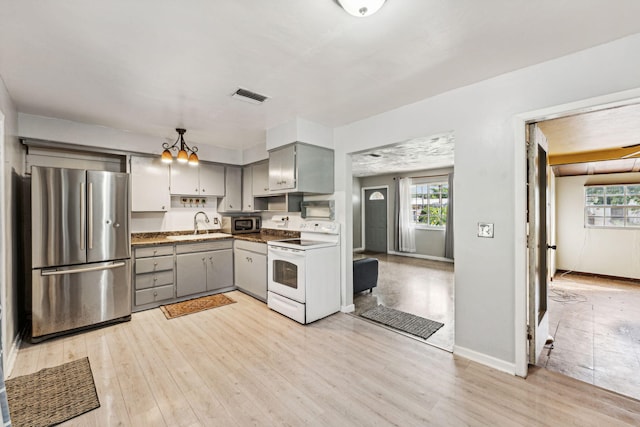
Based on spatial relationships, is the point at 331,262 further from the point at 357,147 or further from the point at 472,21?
the point at 472,21

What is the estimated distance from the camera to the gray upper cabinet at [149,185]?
402 cm

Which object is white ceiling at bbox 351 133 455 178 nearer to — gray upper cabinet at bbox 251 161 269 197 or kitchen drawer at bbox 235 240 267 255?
gray upper cabinet at bbox 251 161 269 197

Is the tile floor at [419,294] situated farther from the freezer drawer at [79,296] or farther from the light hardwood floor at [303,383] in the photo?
the freezer drawer at [79,296]

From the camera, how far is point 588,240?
557cm

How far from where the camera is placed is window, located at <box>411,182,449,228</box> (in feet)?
24.0

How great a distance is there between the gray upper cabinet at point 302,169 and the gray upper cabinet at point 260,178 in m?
0.71

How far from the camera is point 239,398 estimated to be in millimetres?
2021

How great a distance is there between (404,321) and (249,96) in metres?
3.07

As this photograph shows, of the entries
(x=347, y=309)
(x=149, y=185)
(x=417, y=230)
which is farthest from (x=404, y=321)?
(x=417, y=230)

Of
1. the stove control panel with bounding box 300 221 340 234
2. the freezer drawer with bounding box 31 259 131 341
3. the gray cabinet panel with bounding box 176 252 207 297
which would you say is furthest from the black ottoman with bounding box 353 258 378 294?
the freezer drawer with bounding box 31 259 131 341

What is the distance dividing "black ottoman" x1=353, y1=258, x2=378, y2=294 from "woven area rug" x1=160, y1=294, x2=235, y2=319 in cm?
188

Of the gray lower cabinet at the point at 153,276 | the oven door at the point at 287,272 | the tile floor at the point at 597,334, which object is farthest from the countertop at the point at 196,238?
the tile floor at the point at 597,334

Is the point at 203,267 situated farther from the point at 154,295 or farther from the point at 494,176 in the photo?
the point at 494,176

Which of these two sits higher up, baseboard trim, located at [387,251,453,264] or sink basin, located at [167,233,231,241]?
sink basin, located at [167,233,231,241]
